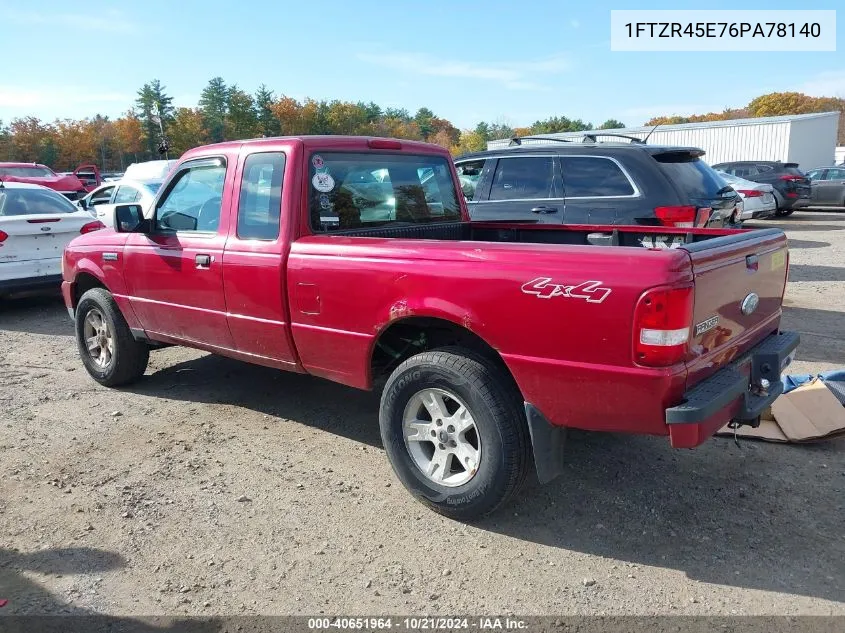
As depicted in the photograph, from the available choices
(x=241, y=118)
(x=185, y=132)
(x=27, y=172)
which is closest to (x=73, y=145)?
(x=185, y=132)

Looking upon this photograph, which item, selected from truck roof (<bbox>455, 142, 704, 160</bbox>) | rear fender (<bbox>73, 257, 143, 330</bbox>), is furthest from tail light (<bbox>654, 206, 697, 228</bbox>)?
rear fender (<bbox>73, 257, 143, 330</bbox>)

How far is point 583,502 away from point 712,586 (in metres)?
0.84

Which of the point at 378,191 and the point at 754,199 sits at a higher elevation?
the point at 378,191

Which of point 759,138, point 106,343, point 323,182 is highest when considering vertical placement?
point 759,138

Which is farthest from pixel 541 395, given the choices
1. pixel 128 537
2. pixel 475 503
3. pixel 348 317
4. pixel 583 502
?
pixel 128 537

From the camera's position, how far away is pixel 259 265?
4.02 meters

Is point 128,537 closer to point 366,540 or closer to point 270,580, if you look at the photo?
point 270,580

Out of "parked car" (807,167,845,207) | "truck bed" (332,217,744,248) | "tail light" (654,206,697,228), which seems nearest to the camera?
"truck bed" (332,217,744,248)

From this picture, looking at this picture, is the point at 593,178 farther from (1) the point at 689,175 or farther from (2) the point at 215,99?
(2) the point at 215,99

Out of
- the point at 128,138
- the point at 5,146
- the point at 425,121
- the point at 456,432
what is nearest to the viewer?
the point at 456,432

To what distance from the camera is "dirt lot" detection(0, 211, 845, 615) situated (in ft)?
9.29

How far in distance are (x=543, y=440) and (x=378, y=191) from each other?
2.16 m

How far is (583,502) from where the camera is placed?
3576mm

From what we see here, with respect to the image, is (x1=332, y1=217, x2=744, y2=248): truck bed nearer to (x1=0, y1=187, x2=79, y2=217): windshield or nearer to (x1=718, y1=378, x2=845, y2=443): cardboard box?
(x1=718, y1=378, x2=845, y2=443): cardboard box
